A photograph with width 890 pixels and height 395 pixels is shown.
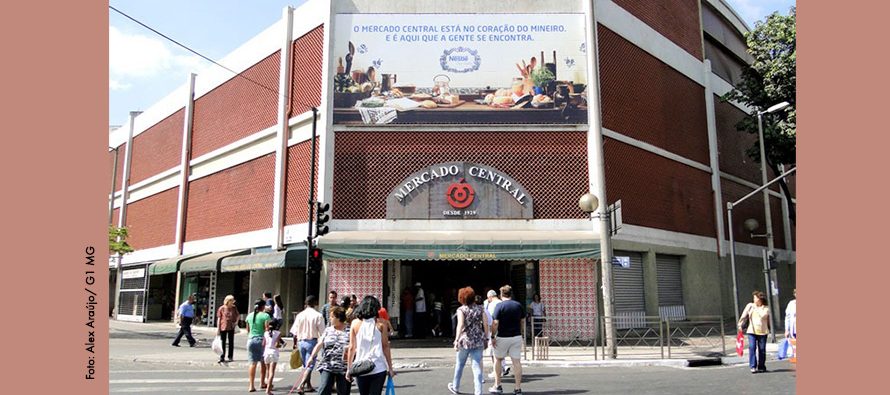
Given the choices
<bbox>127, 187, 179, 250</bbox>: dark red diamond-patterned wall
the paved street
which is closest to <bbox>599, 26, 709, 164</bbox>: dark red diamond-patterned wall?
the paved street

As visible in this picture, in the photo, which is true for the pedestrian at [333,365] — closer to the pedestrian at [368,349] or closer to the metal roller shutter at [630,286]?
the pedestrian at [368,349]

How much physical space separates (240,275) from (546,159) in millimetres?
13515

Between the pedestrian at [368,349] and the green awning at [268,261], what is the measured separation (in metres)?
12.6

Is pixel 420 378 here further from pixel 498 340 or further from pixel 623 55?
pixel 623 55

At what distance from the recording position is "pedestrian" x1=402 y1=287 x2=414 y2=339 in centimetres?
1966

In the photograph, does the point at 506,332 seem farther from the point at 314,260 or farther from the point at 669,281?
the point at 669,281

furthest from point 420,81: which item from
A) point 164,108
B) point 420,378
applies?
point 164,108

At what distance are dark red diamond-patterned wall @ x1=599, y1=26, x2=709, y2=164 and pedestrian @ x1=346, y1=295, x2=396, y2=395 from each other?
15.7 meters

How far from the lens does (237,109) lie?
25.6 metres

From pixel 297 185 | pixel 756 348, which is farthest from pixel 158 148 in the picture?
pixel 756 348

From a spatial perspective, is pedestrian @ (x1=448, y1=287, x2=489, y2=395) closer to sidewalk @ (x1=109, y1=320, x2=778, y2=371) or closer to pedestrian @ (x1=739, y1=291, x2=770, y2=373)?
sidewalk @ (x1=109, y1=320, x2=778, y2=371)

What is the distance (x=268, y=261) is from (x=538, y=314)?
28.1 feet

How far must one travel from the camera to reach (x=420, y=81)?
20.0 metres

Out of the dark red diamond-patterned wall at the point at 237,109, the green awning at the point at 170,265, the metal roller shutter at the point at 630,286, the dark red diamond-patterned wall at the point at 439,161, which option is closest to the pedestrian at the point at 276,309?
the dark red diamond-patterned wall at the point at 439,161
